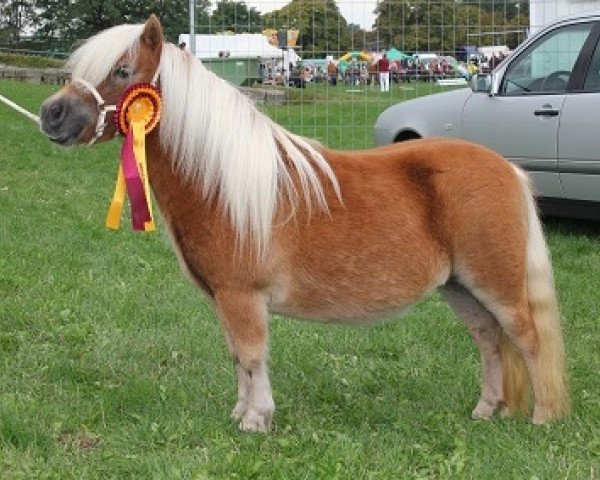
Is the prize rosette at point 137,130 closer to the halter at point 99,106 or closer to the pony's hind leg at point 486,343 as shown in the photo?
the halter at point 99,106

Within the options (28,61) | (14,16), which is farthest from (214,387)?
(14,16)

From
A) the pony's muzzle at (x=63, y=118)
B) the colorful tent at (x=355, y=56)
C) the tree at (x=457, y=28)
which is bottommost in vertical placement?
the pony's muzzle at (x=63, y=118)

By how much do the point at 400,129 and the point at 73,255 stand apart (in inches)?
140

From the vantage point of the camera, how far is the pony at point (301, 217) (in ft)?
12.5

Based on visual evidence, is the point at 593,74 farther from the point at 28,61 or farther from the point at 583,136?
the point at 28,61

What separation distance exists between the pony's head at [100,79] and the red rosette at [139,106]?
0.13ft

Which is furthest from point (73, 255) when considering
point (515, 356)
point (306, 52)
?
point (306, 52)

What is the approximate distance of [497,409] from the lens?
428cm

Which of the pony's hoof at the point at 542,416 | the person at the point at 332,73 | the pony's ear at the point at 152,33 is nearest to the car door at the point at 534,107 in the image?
the pony's hoof at the point at 542,416

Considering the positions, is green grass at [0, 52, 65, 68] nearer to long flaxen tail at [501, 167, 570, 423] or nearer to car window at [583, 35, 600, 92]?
car window at [583, 35, 600, 92]

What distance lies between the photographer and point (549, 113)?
25.9ft

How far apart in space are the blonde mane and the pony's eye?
0.12 ft

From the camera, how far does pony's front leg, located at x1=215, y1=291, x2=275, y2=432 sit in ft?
12.5

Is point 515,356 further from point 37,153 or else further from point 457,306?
point 37,153
